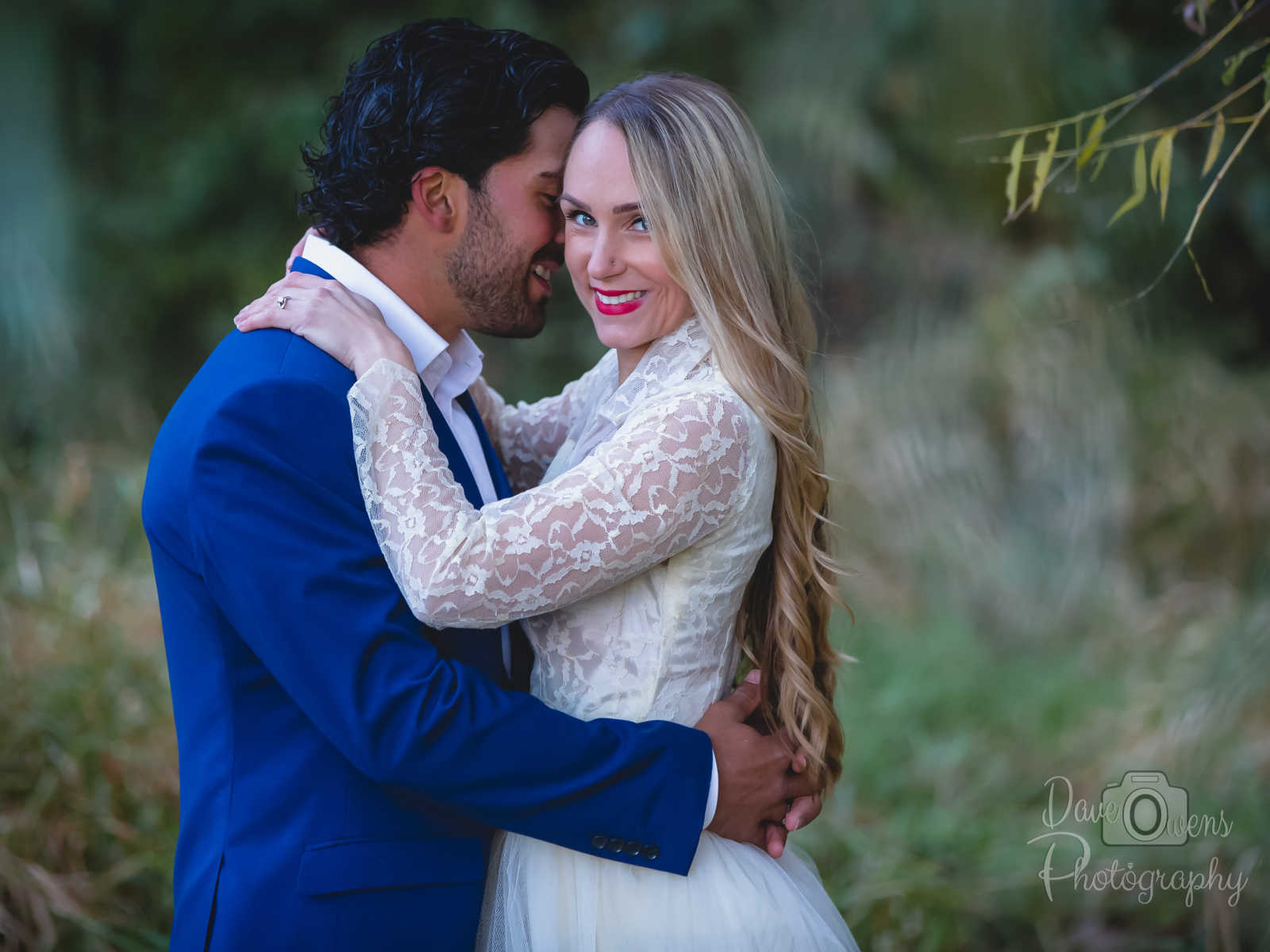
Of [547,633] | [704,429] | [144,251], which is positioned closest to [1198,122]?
[704,429]

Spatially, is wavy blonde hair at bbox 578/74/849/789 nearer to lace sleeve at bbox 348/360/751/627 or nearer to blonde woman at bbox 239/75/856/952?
blonde woman at bbox 239/75/856/952

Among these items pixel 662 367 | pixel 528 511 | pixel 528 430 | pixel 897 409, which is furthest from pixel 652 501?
pixel 897 409

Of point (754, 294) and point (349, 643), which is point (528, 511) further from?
point (754, 294)

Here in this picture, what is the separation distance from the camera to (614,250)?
6.79 ft

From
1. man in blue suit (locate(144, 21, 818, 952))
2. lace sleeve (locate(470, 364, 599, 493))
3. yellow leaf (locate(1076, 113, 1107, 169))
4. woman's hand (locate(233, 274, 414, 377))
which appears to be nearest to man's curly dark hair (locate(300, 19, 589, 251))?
man in blue suit (locate(144, 21, 818, 952))

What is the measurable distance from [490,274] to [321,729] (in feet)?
3.17

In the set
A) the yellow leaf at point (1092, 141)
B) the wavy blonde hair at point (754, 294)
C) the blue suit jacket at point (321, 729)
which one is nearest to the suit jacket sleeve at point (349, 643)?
the blue suit jacket at point (321, 729)

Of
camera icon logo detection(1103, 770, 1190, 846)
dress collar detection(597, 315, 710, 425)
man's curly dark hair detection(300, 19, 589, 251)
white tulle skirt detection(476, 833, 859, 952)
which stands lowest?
camera icon logo detection(1103, 770, 1190, 846)

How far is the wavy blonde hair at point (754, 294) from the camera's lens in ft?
6.64

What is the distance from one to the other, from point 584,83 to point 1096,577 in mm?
3971

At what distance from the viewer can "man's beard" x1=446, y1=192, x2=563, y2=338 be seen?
7.39 ft

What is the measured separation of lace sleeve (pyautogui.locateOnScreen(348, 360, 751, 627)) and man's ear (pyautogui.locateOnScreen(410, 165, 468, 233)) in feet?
1.49

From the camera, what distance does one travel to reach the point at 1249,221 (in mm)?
5875

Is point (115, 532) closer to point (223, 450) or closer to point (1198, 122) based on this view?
point (223, 450)
